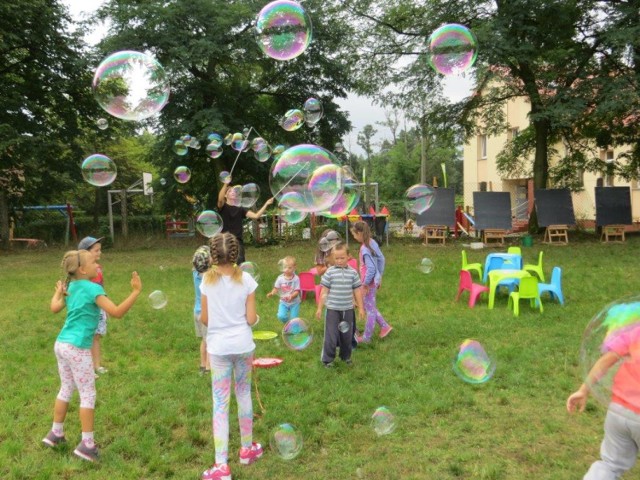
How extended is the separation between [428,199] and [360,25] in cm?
1379

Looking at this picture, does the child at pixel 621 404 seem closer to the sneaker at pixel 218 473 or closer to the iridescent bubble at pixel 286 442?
the iridescent bubble at pixel 286 442

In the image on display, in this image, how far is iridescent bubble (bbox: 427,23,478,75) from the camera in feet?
24.3

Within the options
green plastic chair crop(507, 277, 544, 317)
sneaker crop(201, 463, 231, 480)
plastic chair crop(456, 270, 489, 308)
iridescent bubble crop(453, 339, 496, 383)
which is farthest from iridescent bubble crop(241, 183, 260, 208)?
sneaker crop(201, 463, 231, 480)

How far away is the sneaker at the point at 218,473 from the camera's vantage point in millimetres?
3559

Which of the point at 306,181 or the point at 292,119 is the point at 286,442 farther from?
the point at 292,119

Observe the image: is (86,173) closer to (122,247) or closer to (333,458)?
(333,458)

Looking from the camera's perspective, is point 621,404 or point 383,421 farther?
point 383,421

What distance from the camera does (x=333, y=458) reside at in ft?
12.7

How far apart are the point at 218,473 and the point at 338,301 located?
102 inches

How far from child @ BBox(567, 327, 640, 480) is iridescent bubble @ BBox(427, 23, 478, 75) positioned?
573cm

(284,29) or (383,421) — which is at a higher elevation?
(284,29)

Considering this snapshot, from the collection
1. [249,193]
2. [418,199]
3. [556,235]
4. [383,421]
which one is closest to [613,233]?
[556,235]

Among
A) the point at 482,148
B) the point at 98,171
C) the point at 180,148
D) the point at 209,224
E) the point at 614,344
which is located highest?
the point at 482,148

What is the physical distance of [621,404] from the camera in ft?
8.38
